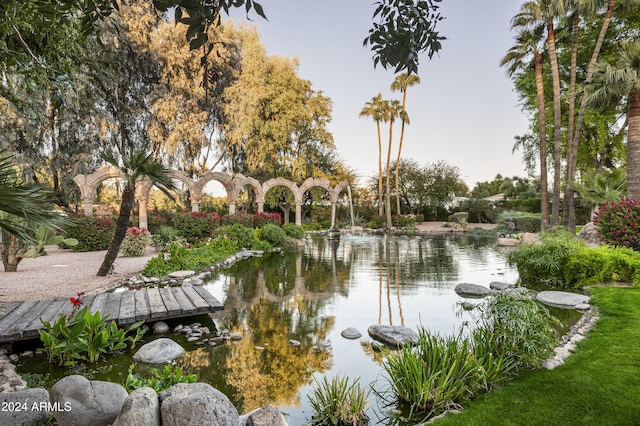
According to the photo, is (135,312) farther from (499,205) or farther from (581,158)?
(499,205)

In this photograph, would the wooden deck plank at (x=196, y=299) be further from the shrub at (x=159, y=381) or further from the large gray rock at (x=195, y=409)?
the large gray rock at (x=195, y=409)

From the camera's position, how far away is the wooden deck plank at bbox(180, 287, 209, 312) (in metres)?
4.99

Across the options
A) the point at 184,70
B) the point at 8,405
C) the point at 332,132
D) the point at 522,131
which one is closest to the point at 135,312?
the point at 8,405

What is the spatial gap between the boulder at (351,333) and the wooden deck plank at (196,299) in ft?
6.50

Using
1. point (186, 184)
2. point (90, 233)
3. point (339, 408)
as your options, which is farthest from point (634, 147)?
point (90, 233)

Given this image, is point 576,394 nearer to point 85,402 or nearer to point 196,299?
point 85,402

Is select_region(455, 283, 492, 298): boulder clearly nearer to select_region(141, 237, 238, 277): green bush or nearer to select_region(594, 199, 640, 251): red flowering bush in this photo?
select_region(594, 199, 640, 251): red flowering bush

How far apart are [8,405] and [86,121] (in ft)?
68.0

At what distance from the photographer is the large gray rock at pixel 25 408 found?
7.12ft

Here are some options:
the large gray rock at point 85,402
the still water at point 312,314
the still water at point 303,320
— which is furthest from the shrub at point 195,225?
the large gray rock at point 85,402

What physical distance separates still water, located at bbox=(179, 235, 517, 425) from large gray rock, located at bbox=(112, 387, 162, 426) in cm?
97

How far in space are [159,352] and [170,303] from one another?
1149 millimetres

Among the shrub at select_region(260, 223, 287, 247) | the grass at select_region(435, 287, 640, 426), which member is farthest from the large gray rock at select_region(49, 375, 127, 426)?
the shrub at select_region(260, 223, 287, 247)

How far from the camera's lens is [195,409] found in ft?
7.40
